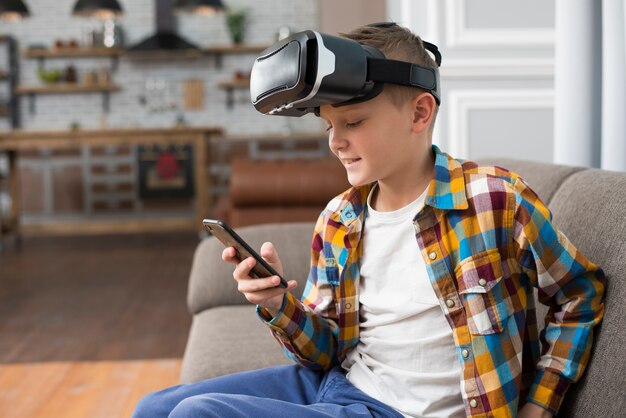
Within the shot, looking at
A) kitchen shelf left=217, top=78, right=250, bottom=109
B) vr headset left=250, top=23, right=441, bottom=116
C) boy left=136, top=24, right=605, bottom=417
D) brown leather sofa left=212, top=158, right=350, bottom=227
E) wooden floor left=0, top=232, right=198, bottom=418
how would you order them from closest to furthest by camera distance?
vr headset left=250, top=23, right=441, bottom=116 → boy left=136, top=24, right=605, bottom=417 → wooden floor left=0, top=232, right=198, bottom=418 → brown leather sofa left=212, top=158, right=350, bottom=227 → kitchen shelf left=217, top=78, right=250, bottom=109

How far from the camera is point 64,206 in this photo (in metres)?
8.55

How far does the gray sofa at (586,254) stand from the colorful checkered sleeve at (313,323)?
14.6 inches

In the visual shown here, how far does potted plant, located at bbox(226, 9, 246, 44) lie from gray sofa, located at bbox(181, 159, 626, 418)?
6730 millimetres

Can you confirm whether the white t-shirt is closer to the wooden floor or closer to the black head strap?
the black head strap

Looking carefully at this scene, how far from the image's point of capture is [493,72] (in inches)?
123

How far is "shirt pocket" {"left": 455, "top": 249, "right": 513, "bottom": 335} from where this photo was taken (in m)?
1.12

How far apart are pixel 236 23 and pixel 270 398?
8244mm

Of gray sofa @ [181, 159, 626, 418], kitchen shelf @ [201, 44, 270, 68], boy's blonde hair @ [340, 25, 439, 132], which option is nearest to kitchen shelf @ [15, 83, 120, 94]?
kitchen shelf @ [201, 44, 270, 68]

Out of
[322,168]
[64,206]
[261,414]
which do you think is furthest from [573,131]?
[64,206]

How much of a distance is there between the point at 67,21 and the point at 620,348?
9129 millimetres

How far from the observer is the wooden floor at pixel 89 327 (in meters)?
2.70

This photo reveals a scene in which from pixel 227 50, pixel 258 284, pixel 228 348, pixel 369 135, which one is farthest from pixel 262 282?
pixel 227 50

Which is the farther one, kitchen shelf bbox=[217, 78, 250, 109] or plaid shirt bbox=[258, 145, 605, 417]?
kitchen shelf bbox=[217, 78, 250, 109]

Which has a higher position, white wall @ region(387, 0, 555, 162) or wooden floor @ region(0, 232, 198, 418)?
white wall @ region(387, 0, 555, 162)
